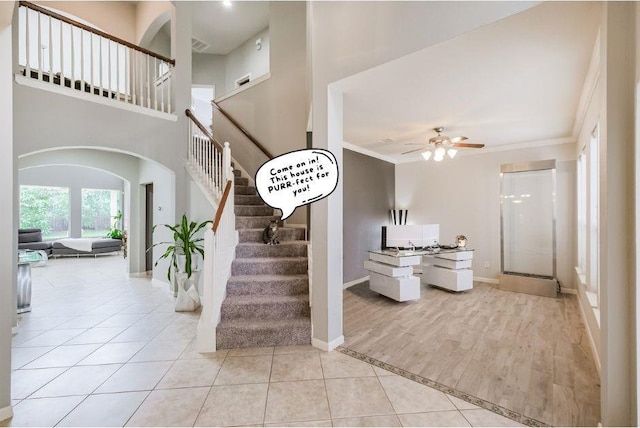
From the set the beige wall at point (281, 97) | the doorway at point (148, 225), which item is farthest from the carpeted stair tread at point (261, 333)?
the doorway at point (148, 225)

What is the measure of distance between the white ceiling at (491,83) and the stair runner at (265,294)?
2.00m

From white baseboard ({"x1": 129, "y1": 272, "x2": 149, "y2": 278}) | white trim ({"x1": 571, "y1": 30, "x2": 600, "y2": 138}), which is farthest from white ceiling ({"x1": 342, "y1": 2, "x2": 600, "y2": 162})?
white baseboard ({"x1": 129, "y1": 272, "x2": 149, "y2": 278})

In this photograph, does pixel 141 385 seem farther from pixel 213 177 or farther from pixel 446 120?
pixel 446 120

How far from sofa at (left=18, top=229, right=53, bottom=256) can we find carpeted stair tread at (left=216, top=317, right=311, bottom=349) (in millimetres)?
8763

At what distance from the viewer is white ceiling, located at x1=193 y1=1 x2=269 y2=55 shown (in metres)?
5.38

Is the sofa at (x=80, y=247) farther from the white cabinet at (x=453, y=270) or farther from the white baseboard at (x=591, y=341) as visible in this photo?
the white baseboard at (x=591, y=341)

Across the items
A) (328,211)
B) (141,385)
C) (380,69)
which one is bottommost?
(141,385)

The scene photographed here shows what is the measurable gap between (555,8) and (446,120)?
1.95m

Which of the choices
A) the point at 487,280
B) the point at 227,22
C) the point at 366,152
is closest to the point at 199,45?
the point at 227,22

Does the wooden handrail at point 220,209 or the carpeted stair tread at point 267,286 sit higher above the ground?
the wooden handrail at point 220,209

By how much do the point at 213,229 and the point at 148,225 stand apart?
14.4 feet

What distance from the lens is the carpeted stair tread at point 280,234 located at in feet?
12.2

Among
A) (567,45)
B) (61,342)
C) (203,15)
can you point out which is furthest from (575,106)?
(203,15)

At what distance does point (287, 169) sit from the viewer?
312cm
